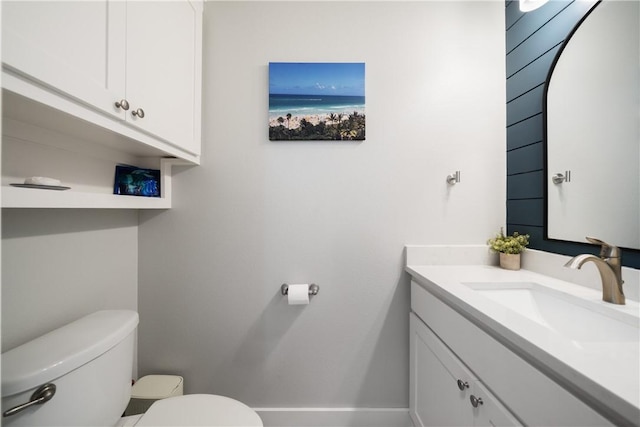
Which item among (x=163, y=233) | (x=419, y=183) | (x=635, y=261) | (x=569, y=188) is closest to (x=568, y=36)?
(x=569, y=188)

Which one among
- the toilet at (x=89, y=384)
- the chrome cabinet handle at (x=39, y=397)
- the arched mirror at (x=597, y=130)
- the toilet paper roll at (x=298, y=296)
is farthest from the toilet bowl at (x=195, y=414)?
the arched mirror at (x=597, y=130)

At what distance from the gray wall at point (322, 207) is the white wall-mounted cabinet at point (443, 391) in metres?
0.12

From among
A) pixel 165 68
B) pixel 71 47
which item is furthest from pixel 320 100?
pixel 71 47

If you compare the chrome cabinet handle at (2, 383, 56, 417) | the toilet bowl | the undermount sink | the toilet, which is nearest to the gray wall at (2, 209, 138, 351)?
the toilet

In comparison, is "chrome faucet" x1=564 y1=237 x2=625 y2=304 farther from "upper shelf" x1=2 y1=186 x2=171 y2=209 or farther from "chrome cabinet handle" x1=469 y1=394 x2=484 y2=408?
"upper shelf" x1=2 y1=186 x2=171 y2=209

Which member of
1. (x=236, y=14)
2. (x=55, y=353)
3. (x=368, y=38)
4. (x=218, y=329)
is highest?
(x=236, y=14)

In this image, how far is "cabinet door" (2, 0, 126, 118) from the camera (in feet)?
2.05

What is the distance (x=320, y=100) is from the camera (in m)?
1.38

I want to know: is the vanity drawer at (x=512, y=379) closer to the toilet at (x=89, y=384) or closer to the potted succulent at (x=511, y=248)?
the potted succulent at (x=511, y=248)

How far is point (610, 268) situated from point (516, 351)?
0.50 metres

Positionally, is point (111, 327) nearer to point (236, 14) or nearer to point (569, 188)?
point (236, 14)

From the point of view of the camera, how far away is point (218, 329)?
1.40m

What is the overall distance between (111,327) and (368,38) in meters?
1.74

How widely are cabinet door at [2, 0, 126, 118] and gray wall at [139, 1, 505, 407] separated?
21.9 inches
